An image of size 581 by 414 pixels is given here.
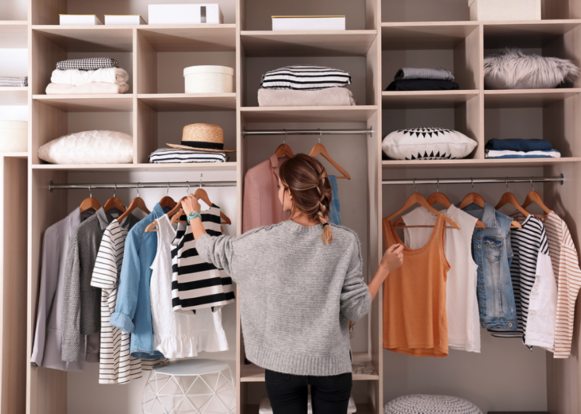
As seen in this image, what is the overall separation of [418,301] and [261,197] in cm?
95

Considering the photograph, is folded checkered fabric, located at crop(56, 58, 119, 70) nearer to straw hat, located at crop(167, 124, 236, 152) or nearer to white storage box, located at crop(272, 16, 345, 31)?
straw hat, located at crop(167, 124, 236, 152)

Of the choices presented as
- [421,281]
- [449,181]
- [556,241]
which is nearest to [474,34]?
[449,181]

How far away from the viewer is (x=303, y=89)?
226cm

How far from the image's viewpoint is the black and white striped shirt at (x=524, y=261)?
7.48ft

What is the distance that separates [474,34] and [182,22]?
1463mm

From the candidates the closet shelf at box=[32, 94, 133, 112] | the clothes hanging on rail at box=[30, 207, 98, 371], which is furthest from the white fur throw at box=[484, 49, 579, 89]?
the clothes hanging on rail at box=[30, 207, 98, 371]

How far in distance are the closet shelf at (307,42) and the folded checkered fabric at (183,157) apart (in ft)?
2.02

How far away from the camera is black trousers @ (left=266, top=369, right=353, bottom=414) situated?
65.4 inches

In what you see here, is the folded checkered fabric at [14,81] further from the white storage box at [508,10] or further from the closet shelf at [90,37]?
the white storage box at [508,10]

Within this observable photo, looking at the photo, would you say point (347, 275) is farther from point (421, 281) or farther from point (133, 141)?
point (133, 141)

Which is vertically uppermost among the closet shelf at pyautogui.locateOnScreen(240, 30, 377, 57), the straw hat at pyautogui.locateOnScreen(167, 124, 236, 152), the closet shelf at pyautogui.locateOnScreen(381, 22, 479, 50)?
the closet shelf at pyautogui.locateOnScreen(381, 22, 479, 50)

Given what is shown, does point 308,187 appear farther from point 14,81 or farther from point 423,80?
point 14,81

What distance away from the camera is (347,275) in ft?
5.33

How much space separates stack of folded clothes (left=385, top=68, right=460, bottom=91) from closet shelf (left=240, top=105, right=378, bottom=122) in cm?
22
